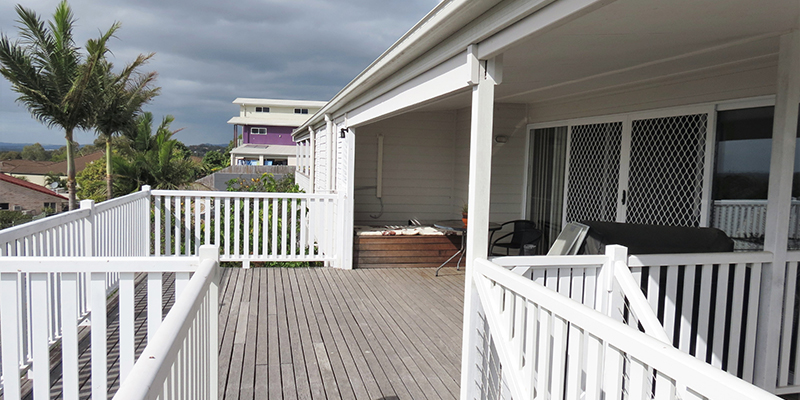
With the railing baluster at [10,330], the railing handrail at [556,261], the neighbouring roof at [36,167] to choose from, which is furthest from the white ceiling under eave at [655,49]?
the neighbouring roof at [36,167]

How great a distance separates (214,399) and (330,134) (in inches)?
237

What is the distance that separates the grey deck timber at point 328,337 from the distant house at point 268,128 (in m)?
30.8

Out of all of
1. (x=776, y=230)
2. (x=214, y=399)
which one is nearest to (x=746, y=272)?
(x=776, y=230)

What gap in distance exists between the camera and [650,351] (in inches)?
51.2

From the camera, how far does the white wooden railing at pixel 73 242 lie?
2625mm

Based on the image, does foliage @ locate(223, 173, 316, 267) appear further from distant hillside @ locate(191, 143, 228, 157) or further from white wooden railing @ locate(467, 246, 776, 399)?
distant hillside @ locate(191, 143, 228, 157)

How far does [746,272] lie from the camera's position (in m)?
2.98

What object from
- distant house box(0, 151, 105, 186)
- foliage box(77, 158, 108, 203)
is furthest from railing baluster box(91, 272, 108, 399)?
distant house box(0, 151, 105, 186)

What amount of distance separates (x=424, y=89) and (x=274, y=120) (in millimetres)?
35781

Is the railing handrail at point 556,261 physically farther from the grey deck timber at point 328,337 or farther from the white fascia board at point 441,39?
the white fascia board at point 441,39

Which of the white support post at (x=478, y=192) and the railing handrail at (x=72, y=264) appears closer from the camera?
the railing handrail at (x=72, y=264)

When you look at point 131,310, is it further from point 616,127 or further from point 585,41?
point 616,127

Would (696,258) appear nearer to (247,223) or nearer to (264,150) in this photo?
(247,223)

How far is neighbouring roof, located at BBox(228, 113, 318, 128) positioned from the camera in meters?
36.4
